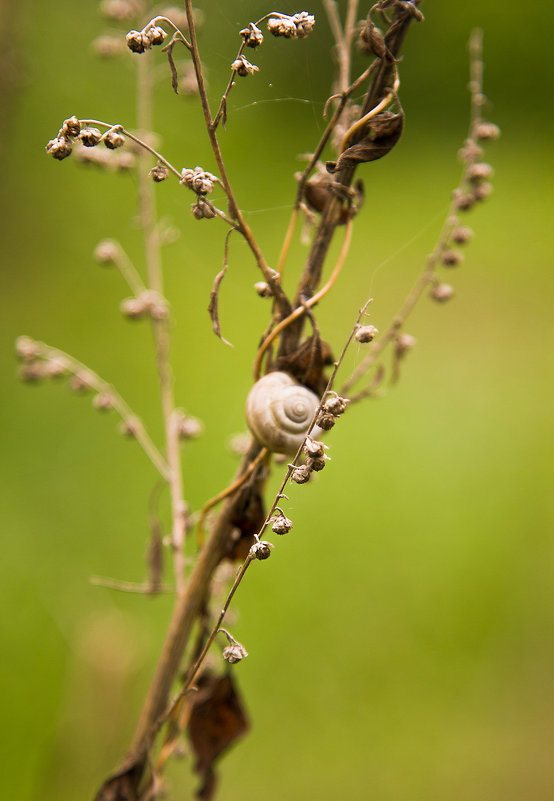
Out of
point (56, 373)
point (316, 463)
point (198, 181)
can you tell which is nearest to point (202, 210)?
point (198, 181)

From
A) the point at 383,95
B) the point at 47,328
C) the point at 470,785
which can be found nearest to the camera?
the point at 383,95

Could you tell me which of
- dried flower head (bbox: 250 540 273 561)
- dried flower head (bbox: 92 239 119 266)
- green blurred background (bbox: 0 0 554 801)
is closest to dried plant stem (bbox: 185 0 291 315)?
dried flower head (bbox: 250 540 273 561)

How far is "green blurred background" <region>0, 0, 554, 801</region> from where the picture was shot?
2.68 feet

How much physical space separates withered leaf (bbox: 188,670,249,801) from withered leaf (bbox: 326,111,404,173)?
10.6 inches

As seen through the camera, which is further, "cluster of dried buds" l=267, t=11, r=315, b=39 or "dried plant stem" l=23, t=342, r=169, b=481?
"dried plant stem" l=23, t=342, r=169, b=481

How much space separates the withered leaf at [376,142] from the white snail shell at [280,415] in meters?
0.10

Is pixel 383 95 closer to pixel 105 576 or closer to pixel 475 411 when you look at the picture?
pixel 105 576

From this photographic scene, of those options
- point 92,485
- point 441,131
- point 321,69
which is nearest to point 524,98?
point 441,131

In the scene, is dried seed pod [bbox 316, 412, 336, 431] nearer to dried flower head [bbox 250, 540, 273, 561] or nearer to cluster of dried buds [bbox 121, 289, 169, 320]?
dried flower head [bbox 250, 540, 273, 561]

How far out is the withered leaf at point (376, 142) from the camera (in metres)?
0.28

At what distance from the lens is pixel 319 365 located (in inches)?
12.4

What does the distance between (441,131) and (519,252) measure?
29cm

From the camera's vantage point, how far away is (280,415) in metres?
0.29

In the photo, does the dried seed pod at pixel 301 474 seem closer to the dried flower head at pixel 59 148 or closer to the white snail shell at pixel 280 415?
the white snail shell at pixel 280 415
